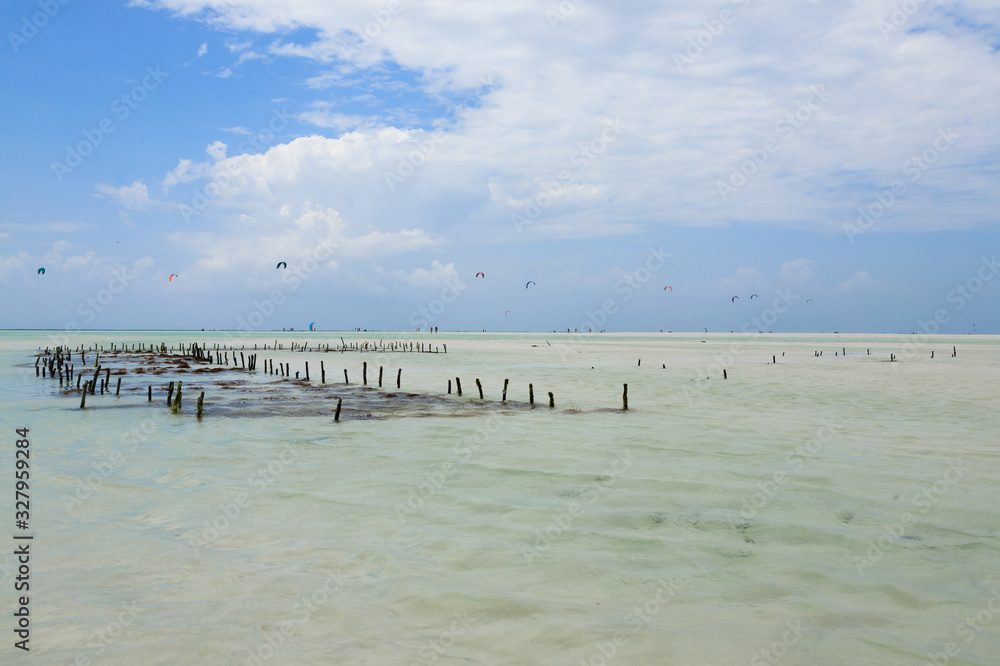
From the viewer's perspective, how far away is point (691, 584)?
291 inches

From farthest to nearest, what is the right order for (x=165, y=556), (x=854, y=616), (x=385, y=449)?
(x=385, y=449), (x=165, y=556), (x=854, y=616)

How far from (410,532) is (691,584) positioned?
4.01 metres

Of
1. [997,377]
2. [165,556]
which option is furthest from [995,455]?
[997,377]

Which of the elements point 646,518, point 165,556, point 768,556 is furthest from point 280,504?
point 768,556

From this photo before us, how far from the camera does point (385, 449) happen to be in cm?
1565

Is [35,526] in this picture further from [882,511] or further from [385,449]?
[882,511]

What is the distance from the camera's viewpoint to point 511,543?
8812 millimetres

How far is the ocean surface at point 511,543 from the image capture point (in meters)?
5.99

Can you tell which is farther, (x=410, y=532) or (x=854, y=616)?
(x=410, y=532)

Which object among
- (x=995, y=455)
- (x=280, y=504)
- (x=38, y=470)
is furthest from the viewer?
(x=995, y=455)

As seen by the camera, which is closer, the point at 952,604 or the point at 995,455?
the point at 952,604

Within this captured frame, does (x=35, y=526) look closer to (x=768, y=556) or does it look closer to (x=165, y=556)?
(x=165, y=556)

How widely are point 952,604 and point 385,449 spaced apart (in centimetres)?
1166

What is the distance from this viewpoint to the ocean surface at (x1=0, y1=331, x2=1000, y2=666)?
5.99 m
